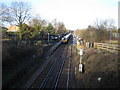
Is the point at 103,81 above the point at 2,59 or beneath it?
beneath

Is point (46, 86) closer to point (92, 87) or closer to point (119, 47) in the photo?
point (92, 87)

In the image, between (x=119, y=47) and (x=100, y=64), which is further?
(x=119, y=47)

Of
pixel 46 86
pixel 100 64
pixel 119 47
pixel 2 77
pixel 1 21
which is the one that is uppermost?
pixel 1 21

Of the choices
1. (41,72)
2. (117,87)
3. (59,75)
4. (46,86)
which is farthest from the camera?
(41,72)

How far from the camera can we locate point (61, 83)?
1117cm

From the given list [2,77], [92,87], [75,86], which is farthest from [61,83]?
[2,77]

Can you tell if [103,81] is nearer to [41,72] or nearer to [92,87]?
[92,87]

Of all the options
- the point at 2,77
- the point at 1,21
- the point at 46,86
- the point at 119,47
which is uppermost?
the point at 1,21

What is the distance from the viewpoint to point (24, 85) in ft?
34.5

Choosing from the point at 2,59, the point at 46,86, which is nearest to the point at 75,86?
the point at 46,86

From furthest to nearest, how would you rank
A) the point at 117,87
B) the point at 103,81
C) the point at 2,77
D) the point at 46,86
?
the point at 46,86
the point at 2,77
the point at 103,81
the point at 117,87

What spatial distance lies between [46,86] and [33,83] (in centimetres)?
123

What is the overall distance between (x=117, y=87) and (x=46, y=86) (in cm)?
552

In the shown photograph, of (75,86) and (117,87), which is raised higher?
(117,87)
